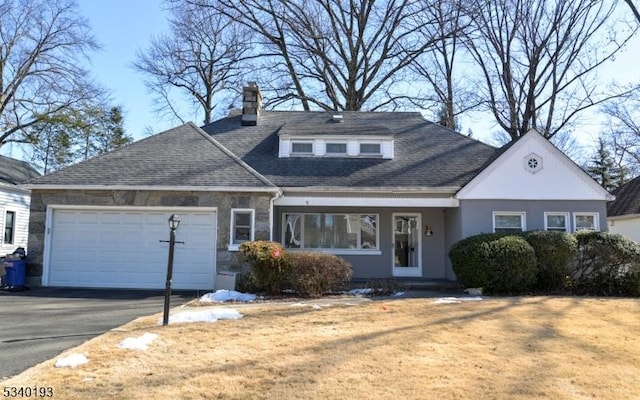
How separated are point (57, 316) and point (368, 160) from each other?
1081 centimetres

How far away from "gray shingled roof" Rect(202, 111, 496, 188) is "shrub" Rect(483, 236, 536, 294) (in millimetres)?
3073

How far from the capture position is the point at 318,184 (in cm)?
1552

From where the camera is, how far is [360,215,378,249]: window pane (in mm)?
16422

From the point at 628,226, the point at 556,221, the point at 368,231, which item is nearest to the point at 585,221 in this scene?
the point at 556,221

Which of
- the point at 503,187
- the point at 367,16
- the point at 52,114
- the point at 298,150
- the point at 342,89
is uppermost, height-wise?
the point at 367,16

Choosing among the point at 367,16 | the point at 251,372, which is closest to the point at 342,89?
the point at 367,16

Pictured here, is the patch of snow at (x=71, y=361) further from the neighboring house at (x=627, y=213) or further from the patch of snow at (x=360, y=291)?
the neighboring house at (x=627, y=213)

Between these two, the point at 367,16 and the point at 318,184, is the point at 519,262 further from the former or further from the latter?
the point at 367,16

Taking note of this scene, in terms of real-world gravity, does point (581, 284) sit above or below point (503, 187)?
below

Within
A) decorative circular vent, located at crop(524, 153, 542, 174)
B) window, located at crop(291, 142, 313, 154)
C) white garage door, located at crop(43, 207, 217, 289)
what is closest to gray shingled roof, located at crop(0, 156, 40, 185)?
white garage door, located at crop(43, 207, 217, 289)

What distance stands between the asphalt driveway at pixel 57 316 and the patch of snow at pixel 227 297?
0.57 m

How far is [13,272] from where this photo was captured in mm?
13320

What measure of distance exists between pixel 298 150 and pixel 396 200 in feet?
13.7

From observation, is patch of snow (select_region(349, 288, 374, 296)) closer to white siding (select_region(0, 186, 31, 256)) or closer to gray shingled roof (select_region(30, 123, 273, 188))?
gray shingled roof (select_region(30, 123, 273, 188))
